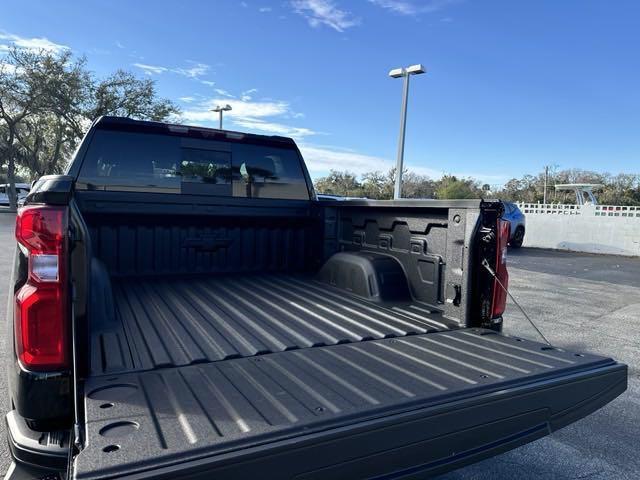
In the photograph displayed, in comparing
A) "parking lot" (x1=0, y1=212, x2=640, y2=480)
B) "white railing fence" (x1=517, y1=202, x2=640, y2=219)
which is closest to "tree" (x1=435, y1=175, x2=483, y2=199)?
"white railing fence" (x1=517, y1=202, x2=640, y2=219)

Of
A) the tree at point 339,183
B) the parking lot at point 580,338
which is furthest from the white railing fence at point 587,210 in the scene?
the tree at point 339,183

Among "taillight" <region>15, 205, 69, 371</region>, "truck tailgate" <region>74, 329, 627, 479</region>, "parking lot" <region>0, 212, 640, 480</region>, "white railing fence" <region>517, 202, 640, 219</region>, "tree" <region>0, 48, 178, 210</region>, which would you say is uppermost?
"tree" <region>0, 48, 178, 210</region>

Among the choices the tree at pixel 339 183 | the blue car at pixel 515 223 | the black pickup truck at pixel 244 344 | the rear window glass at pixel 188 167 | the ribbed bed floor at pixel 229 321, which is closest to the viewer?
the black pickup truck at pixel 244 344

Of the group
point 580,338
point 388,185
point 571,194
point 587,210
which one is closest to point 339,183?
point 388,185

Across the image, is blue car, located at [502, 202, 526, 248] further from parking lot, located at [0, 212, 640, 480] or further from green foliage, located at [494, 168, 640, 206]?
green foliage, located at [494, 168, 640, 206]

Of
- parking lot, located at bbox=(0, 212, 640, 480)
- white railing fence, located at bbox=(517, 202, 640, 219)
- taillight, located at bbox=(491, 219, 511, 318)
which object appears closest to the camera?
taillight, located at bbox=(491, 219, 511, 318)

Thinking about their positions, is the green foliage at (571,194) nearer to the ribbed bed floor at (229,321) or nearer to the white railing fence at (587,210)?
the white railing fence at (587,210)

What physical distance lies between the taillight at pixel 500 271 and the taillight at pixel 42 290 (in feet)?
7.04

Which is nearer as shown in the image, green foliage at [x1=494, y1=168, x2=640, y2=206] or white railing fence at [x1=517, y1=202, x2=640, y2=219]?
white railing fence at [x1=517, y1=202, x2=640, y2=219]

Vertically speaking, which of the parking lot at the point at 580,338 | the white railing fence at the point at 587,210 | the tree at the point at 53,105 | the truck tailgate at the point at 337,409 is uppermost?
the tree at the point at 53,105

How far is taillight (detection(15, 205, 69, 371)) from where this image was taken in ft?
5.79

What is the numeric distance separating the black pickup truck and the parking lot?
0.87m

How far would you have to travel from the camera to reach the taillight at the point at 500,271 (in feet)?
8.84

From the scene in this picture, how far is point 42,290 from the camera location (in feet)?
5.82
